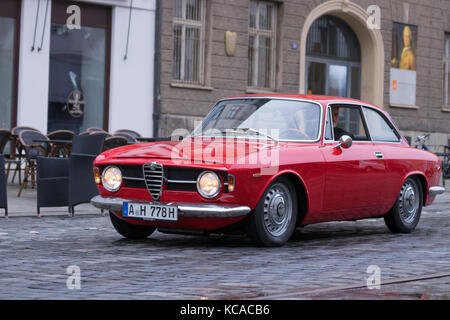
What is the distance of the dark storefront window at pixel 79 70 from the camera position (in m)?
20.1

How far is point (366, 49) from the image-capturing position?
27422 millimetres

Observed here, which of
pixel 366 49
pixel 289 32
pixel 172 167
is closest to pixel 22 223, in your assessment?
pixel 172 167

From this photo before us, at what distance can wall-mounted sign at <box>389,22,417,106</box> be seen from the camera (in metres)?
27.7

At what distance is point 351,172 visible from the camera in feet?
30.9

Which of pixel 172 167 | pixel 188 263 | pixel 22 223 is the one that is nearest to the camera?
pixel 188 263

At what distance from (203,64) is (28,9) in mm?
4950

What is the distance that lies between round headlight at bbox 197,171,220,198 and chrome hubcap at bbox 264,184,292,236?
0.53 m

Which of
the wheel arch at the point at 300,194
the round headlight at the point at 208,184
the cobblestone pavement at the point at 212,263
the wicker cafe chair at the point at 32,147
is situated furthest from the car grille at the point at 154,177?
the wicker cafe chair at the point at 32,147

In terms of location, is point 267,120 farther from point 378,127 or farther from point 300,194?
point 378,127

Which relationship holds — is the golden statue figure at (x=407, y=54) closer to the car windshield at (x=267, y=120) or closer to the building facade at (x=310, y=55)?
the building facade at (x=310, y=55)

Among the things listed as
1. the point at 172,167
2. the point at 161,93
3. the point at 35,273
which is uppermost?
the point at 161,93

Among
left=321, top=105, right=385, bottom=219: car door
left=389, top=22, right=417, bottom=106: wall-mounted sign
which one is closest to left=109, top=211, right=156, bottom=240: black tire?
left=321, top=105, right=385, bottom=219: car door

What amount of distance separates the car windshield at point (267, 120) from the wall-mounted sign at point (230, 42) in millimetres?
13430

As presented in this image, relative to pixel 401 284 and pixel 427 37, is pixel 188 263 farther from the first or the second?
pixel 427 37
